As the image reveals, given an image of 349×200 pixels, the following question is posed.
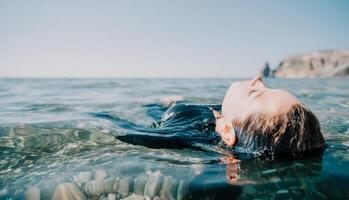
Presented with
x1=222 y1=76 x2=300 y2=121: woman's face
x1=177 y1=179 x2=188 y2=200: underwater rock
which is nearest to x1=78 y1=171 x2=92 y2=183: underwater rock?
x1=177 y1=179 x2=188 y2=200: underwater rock

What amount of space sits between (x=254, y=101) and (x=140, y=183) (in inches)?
61.9

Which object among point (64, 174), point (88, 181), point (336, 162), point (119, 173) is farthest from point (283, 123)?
point (64, 174)

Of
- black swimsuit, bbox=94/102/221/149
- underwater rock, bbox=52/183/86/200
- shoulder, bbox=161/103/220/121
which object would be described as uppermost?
shoulder, bbox=161/103/220/121

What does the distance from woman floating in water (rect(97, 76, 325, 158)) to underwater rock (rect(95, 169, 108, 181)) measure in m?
0.90

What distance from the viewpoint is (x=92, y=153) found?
119 inches

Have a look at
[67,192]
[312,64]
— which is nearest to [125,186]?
[67,192]

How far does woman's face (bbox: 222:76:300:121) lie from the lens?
2.89m

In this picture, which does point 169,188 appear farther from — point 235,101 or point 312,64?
point 312,64

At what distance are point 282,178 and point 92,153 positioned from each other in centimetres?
179

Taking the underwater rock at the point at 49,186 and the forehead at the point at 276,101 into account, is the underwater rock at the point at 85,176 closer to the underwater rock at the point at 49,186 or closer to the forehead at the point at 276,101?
the underwater rock at the point at 49,186

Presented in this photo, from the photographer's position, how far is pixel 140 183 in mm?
2299

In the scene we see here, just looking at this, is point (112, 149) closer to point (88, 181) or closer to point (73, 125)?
point (88, 181)

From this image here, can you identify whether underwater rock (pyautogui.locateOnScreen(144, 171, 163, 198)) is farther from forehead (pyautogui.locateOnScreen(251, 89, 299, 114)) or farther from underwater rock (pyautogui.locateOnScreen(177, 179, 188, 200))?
forehead (pyautogui.locateOnScreen(251, 89, 299, 114))

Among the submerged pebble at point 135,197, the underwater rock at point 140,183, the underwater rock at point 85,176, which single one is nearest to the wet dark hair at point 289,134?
the underwater rock at point 140,183
